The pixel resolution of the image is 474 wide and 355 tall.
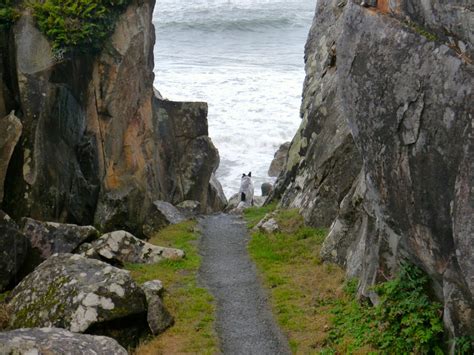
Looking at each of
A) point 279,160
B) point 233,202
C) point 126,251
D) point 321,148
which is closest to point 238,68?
point 279,160

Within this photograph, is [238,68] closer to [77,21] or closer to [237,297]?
[77,21]

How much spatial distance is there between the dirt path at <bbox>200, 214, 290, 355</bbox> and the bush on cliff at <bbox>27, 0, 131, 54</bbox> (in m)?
10.4

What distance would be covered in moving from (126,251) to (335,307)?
928 centimetres

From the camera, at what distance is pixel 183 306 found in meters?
20.5

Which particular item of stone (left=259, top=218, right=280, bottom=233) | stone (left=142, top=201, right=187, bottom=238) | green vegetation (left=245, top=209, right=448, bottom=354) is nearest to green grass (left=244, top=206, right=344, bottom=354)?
green vegetation (left=245, top=209, right=448, bottom=354)

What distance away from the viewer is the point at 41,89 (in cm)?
2794

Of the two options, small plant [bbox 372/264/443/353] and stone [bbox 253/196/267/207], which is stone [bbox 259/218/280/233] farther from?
stone [bbox 253/196/267/207]

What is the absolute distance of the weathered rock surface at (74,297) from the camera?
695 inches

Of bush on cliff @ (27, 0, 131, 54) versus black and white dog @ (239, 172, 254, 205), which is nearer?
bush on cliff @ (27, 0, 131, 54)

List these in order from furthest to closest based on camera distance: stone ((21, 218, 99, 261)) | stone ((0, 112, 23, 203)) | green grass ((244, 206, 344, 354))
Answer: stone ((0, 112, 23, 203)), stone ((21, 218, 99, 261)), green grass ((244, 206, 344, 354))

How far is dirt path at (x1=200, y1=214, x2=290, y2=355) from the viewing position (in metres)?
17.9

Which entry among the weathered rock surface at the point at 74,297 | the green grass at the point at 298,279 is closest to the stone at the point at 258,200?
the green grass at the point at 298,279

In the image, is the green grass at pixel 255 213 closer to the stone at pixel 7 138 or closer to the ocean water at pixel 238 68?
the stone at pixel 7 138

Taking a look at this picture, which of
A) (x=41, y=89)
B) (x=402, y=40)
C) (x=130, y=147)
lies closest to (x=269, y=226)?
(x=130, y=147)
